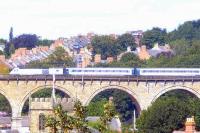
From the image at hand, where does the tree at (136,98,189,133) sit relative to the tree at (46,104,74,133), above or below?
above

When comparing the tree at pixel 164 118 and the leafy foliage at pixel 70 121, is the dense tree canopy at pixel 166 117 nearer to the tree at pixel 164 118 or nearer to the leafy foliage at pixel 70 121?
the tree at pixel 164 118

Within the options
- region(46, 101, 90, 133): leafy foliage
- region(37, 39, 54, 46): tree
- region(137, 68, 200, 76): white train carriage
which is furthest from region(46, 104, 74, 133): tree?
region(37, 39, 54, 46): tree

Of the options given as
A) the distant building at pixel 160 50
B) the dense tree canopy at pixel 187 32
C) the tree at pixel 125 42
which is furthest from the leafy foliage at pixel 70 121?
the dense tree canopy at pixel 187 32

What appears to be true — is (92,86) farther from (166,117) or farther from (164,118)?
(164,118)

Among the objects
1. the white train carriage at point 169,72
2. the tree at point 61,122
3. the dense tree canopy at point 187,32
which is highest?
the dense tree canopy at point 187,32

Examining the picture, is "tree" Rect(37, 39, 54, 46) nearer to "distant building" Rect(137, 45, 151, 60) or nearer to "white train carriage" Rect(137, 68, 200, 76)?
"distant building" Rect(137, 45, 151, 60)

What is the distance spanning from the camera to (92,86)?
7469 cm

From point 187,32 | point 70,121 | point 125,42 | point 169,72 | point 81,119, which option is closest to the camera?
point 81,119

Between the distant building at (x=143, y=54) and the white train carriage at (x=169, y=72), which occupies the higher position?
the distant building at (x=143, y=54)

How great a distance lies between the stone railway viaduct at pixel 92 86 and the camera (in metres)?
72.9

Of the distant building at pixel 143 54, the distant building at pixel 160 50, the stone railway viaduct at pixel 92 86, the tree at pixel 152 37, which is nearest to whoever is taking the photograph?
the stone railway viaduct at pixel 92 86

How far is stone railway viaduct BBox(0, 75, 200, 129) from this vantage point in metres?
72.9

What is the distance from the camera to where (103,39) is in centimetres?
14000

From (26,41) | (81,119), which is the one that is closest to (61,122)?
(81,119)
